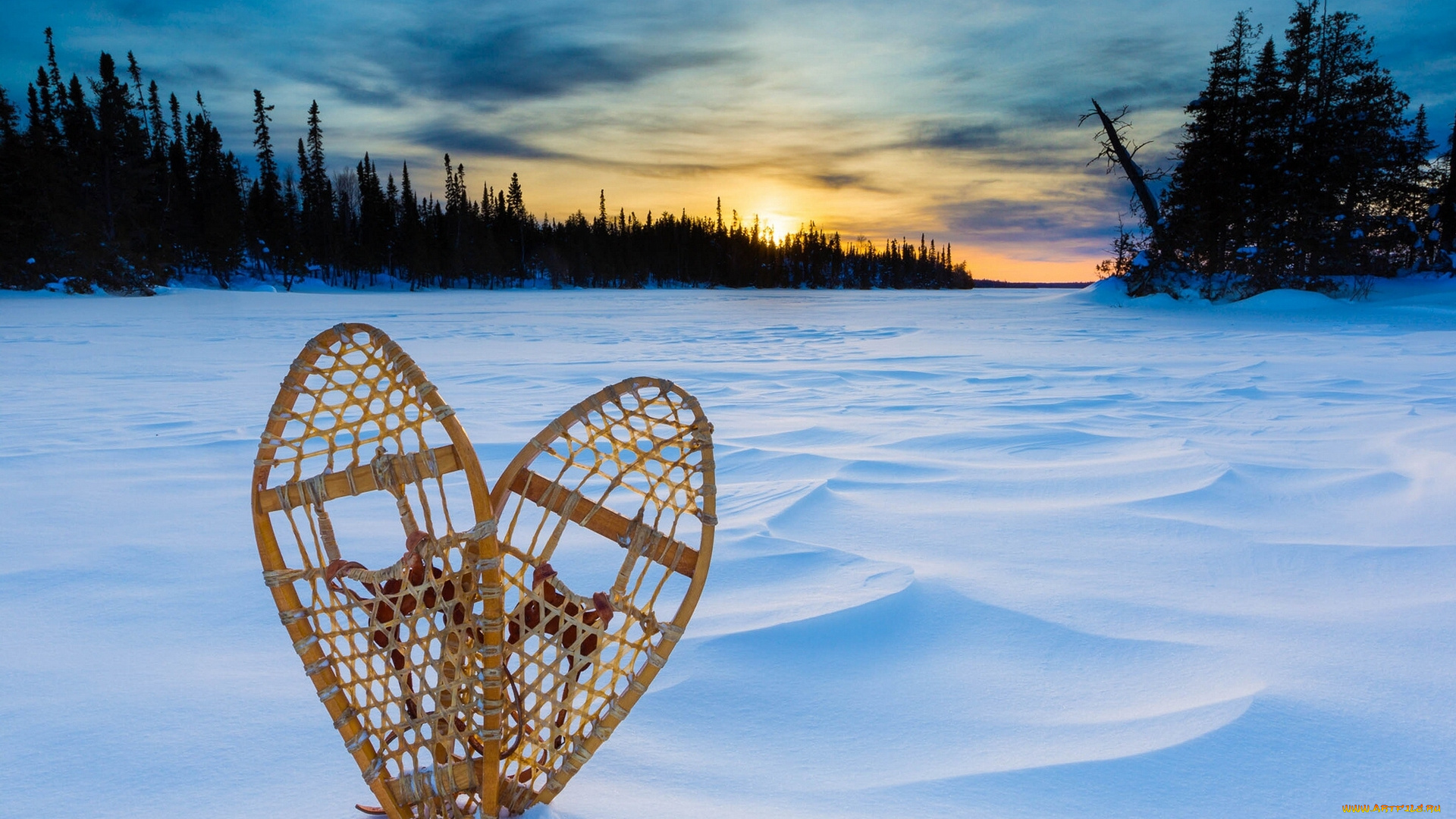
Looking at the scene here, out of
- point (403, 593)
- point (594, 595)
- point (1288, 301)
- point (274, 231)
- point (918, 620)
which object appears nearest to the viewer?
point (403, 593)

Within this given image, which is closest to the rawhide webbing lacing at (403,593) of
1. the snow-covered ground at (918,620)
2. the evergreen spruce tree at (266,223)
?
the snow-covered ground at (918,620)

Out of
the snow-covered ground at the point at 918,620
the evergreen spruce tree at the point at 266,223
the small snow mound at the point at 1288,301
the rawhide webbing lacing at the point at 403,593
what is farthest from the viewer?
the evergreen spruce tree at the point at 266,223

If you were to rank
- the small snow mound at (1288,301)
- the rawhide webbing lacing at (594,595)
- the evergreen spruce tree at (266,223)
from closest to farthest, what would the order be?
1. the rawhide webbing lacing at (594,595)
2. the small snow mound at (1288,301)
3. the evergreen spruce tree at (266,223)

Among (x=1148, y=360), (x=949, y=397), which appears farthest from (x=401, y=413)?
(x=1148, y=360)

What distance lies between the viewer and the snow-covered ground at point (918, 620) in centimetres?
131

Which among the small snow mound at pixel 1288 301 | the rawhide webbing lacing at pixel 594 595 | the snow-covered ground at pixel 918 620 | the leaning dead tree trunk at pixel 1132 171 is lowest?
the snow-covered ground at pixel 918 620

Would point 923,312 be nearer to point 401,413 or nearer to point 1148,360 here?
point 1148,360

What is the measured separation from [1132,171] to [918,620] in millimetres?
15723

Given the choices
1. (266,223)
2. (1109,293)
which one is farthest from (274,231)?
(1109,293)

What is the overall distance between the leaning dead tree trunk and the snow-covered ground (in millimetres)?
11244

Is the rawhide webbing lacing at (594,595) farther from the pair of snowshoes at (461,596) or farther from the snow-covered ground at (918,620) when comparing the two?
the snow-covered ground at (918,620)

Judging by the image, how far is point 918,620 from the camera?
192 cm

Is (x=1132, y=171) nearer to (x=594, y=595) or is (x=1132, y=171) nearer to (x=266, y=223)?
(x=594, y=595)

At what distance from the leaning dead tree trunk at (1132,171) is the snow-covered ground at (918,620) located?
1124 centimetres
